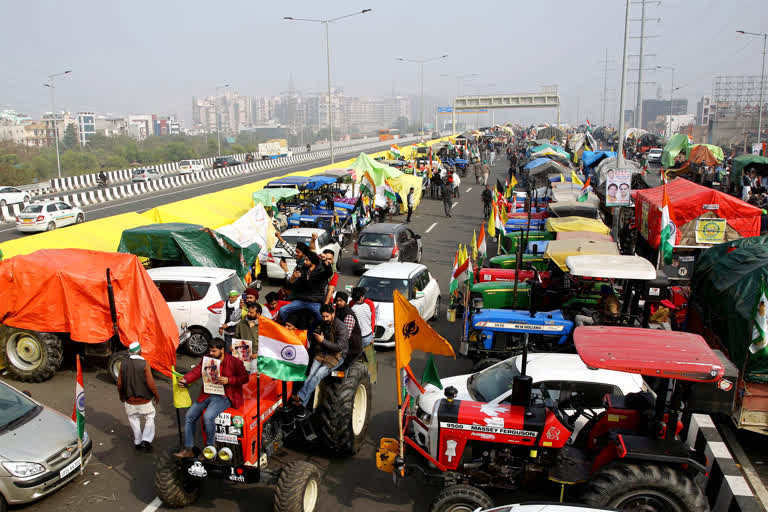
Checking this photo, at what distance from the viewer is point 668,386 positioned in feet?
19.1

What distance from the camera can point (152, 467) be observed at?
788 centimetres

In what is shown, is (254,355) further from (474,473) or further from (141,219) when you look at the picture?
(141,219)

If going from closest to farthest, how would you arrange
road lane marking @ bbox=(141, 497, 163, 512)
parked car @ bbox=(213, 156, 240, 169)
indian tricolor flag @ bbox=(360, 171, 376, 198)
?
1. road lane marking @ bbox=(141, 497, 163, 512)
2. indian tricolor flag @ bbox=(360, 171, 376, 198)
3. parked car @ bbox=(213, 156, 240, 169)

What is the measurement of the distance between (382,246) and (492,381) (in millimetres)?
9876

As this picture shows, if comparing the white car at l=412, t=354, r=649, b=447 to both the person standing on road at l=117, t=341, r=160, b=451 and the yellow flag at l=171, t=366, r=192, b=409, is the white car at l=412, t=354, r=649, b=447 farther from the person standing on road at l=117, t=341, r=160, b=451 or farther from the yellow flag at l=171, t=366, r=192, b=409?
the person standing on road at l=117, t=341, r=160, b=451

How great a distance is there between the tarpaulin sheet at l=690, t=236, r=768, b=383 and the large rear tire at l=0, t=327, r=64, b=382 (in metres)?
10.8

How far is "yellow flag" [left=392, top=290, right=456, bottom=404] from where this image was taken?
6.66m

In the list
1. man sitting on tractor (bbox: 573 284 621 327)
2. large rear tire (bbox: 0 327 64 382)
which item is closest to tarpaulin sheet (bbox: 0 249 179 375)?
large rear tire (bbox: 0 327 64 382)

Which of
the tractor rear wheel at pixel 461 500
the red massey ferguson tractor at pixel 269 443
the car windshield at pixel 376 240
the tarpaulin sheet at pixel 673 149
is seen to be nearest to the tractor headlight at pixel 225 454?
the red massey ferguson tractor at pixel 269 443

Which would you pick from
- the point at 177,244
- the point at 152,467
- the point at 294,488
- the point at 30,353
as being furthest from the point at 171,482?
the point at 177,244

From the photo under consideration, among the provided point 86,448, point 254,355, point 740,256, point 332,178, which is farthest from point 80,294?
point 332,178

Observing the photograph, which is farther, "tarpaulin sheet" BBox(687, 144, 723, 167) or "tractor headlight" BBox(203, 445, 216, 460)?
"tarpaulin sheet" BBox(687, 144, 723, 167)

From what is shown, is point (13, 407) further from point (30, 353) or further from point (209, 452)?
point (30, 353)

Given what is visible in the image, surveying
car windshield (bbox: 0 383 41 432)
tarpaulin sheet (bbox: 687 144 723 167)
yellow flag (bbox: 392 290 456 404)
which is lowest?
car windshield (bbox: 0 383 41 432)
